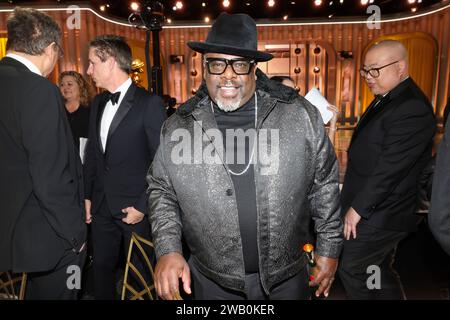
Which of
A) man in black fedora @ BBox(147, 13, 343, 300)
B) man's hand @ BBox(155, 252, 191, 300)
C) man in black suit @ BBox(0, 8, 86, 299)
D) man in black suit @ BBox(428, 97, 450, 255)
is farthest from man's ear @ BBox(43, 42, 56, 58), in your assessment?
man in black suit @ BBox(428, 97, 450, 255)

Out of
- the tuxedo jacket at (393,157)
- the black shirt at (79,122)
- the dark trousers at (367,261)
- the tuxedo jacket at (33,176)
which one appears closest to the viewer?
the tuxedo jacket at (33,176)

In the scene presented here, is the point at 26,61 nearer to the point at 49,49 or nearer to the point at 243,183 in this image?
the point at 49,49

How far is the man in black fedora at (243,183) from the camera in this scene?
1.43 metres

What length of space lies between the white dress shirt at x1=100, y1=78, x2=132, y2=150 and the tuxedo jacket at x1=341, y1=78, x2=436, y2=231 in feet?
5.19

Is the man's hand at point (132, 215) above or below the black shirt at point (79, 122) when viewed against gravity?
below

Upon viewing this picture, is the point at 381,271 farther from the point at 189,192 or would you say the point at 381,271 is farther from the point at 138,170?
the point at 138,170

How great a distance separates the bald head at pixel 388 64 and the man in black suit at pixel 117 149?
56.1 inches

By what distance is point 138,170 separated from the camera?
2.33 meters

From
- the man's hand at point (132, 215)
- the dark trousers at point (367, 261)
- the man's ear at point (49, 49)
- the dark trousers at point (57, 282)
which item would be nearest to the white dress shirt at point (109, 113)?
the man's hand at point (132, 215)

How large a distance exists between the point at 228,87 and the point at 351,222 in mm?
1221

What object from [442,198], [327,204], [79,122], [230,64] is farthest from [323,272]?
[79,122]

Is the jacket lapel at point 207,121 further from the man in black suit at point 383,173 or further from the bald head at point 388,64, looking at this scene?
the bald head at point 388,64
